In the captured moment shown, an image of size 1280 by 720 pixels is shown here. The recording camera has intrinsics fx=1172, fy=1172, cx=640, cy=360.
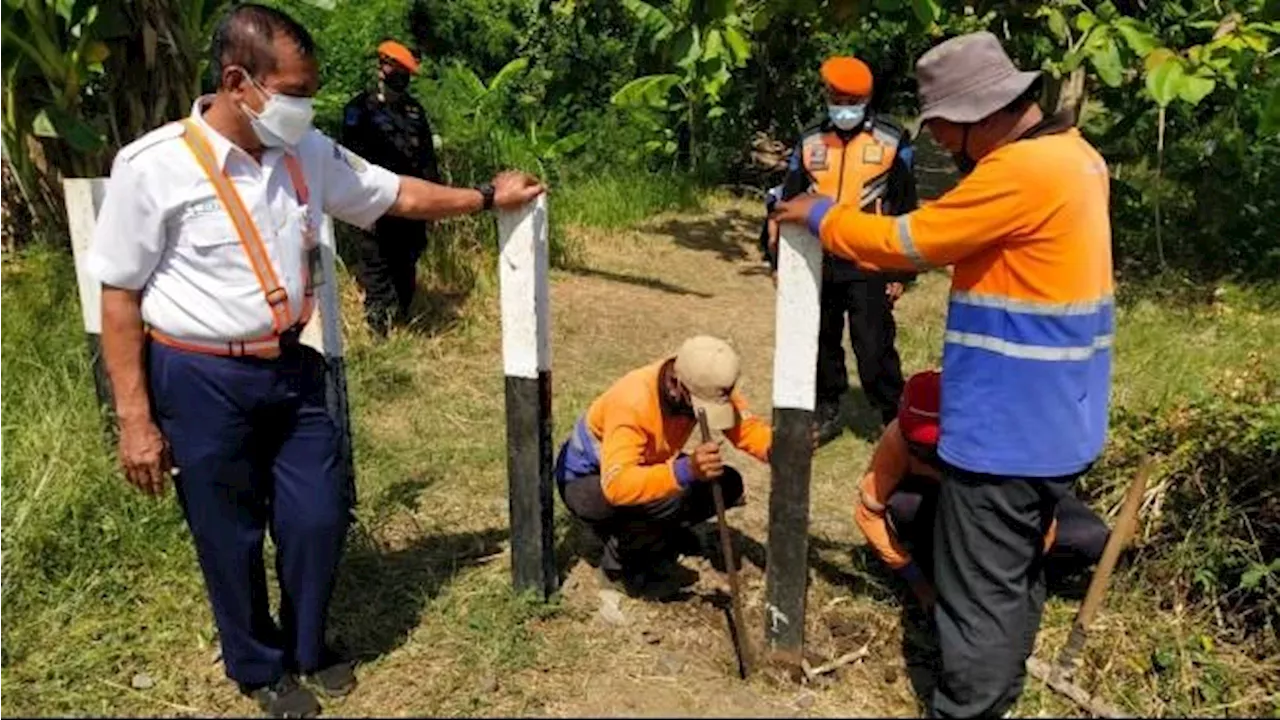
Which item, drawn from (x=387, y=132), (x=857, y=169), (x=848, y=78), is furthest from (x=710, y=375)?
(x=387, y=132)

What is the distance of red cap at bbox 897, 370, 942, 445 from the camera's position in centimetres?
352

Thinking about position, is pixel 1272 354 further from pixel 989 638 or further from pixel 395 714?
pixel 395 714

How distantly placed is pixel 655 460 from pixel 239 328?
1.41 metres

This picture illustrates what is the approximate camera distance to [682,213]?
35.4 feet

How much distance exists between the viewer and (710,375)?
345 centimetres

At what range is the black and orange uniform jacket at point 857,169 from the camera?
5.05m

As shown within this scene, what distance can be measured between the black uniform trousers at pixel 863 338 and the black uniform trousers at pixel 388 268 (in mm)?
2586

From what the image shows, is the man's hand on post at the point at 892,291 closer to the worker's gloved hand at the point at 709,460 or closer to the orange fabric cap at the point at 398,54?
the worker's gloved hand at the point at 709,460

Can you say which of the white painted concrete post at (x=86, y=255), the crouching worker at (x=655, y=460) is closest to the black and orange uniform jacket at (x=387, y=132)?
the white painted concrete post at (x=86, y=255)

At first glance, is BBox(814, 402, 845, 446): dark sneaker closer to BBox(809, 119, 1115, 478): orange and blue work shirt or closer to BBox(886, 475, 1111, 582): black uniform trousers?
BBox(886, 475, 1111, 582): black uniform trousers

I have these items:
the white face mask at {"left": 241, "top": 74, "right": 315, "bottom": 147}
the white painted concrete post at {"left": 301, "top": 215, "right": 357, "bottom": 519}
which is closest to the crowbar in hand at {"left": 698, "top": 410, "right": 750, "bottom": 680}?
the white painted concrete post at {"left": 301, "top": 215, "right": 357, "bottom": 519}

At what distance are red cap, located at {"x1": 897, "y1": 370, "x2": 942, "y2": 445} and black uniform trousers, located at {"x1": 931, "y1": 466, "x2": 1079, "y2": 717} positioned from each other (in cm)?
41

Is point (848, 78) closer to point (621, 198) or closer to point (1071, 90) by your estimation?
point (1071, 90)

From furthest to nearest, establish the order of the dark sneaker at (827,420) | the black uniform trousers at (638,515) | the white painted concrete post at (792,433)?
the dark sneaker at (827,420)
the black uniform trousers at (638,515)
the white painted concrete post at (792,433)
